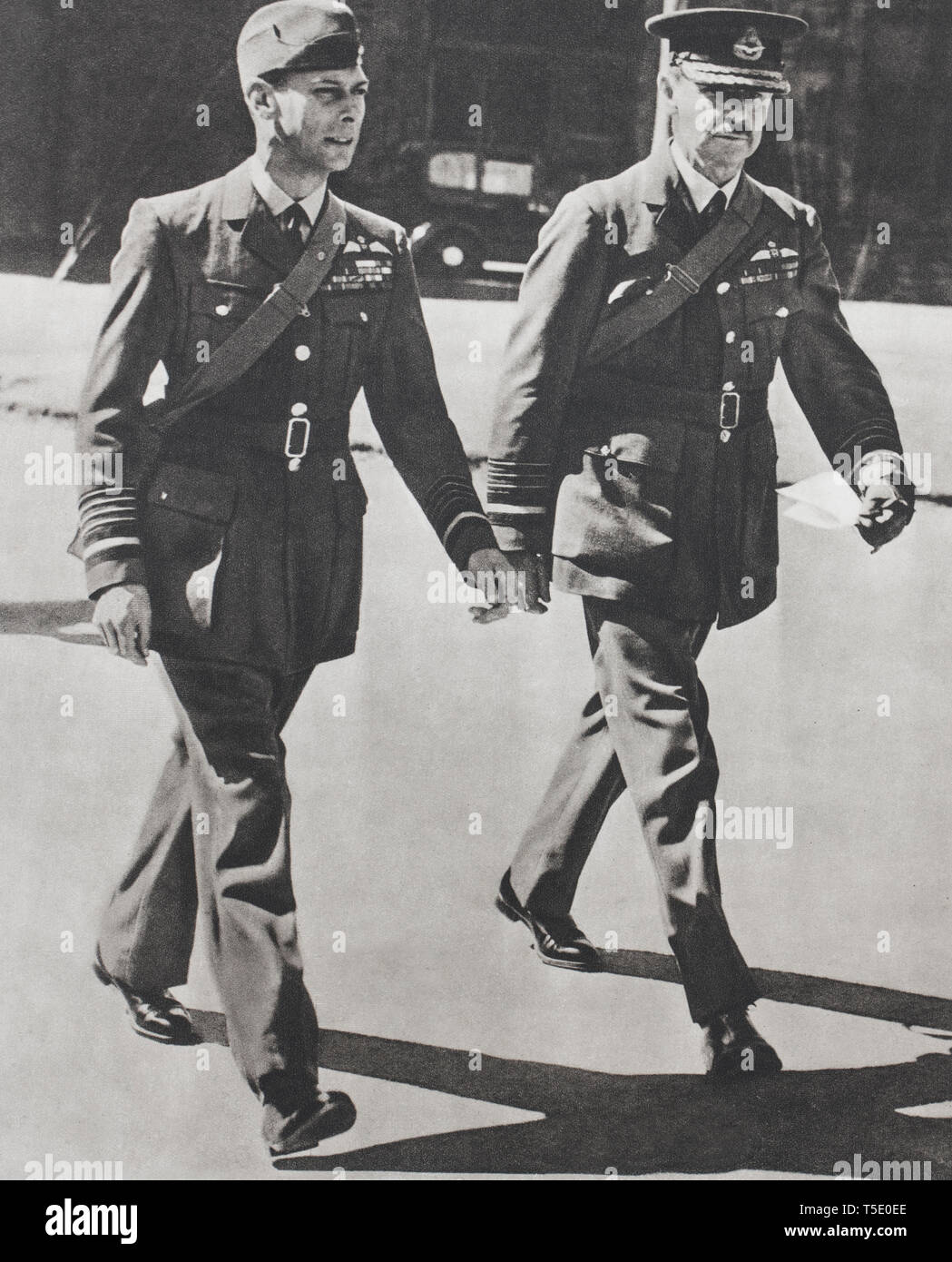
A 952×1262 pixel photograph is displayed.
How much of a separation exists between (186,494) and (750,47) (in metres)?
1.94

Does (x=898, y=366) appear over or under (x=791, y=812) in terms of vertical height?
over

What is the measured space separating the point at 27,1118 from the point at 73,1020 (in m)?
0.31

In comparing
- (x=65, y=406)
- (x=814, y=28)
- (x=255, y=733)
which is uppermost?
(x=814, y=28)

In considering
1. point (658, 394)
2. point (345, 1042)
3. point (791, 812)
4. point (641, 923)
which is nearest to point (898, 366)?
point (658, 394)

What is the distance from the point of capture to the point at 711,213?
4.82 meters

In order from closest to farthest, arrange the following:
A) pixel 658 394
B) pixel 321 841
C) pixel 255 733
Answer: pixel 255 733, pixel 658 394, pixel 321 841

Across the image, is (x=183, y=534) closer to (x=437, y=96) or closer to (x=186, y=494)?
(x=186, y=494)

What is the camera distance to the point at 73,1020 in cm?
499

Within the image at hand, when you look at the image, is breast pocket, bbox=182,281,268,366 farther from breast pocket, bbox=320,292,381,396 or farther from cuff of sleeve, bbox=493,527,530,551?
cuff of sleeve, bbox=493,527,530,551

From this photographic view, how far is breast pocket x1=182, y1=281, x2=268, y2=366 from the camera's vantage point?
4422 millimetres

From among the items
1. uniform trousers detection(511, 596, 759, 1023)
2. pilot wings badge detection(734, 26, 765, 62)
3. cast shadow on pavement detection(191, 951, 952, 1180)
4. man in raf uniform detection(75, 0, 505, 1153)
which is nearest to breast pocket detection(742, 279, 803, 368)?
pilot wings badge detection(734, 26, 765, 62)

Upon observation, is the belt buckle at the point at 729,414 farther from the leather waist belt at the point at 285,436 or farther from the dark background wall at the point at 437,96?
the leather waist belt at the point at 285,436

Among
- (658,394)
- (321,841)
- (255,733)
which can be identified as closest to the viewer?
(255,733)

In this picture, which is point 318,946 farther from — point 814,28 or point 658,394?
point 814,28
